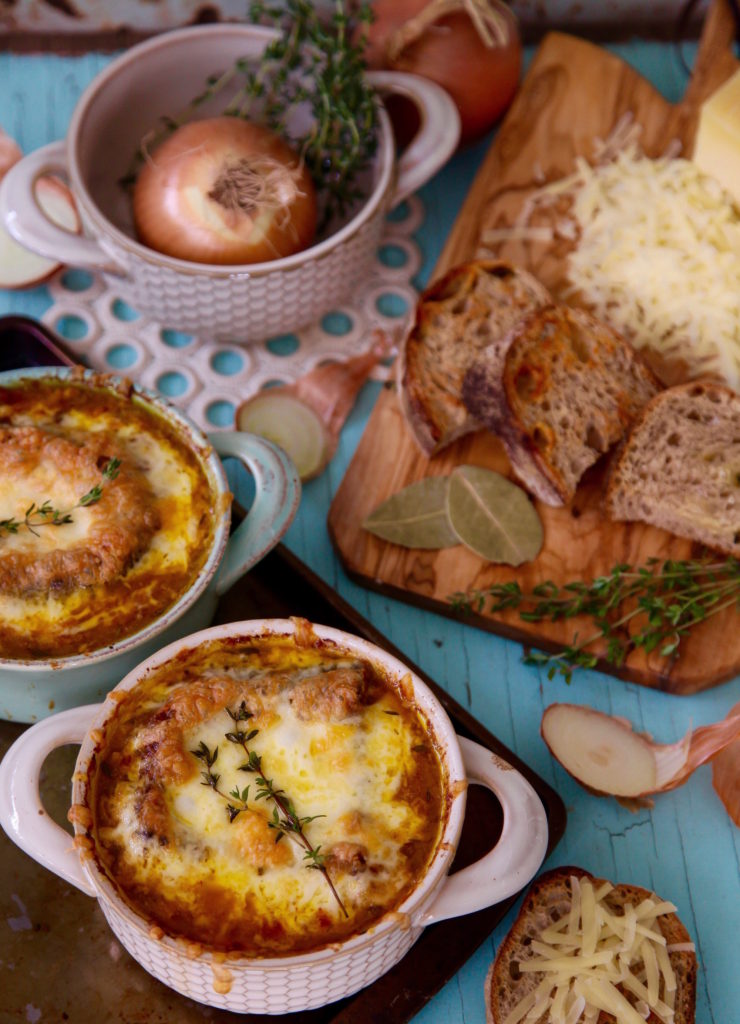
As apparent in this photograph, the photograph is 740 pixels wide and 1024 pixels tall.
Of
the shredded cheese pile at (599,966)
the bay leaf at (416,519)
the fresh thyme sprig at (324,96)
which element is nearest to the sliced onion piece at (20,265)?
the fresh thyme sprig at (324,96)

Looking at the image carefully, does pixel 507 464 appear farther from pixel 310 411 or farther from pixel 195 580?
pixel 195 580

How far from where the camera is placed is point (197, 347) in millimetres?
3178

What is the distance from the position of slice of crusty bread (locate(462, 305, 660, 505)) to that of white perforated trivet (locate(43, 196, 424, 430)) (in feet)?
1.46

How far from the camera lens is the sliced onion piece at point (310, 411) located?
3.03 metres

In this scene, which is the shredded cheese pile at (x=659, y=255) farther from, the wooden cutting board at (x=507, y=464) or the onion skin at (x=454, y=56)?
the onion skin at (x=454, y=56)

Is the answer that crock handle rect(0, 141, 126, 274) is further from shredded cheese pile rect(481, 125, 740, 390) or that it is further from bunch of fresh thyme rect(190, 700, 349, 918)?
bunch of fresh thyme rect(190, 700, 349, 918)

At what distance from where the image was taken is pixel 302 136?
127 inches

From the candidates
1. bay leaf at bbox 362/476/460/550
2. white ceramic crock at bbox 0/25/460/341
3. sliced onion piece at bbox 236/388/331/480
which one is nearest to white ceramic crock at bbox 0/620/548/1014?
bay leaf at bbox 362/476/460/550

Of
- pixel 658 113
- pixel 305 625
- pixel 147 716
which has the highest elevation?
pixel 658 113

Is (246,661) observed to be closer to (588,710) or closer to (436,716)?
(436,716)

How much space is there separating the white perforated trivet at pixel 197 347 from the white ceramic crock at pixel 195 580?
1.91 feet

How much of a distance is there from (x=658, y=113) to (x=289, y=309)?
1339mm

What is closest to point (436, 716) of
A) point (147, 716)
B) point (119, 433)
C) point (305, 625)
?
point (305, 625)

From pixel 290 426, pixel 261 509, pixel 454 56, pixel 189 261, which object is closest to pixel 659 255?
pixel 454 56
